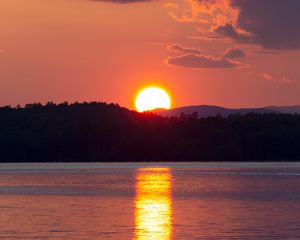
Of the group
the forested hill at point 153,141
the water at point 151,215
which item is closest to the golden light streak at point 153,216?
the water at point 151,215

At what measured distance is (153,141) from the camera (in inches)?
7456

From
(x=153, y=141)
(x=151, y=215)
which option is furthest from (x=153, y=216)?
(x=153, y=141)

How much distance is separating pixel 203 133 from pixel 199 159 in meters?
5.43

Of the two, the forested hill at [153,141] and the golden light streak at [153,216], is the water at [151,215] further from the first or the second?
the forested hill at [153,141]

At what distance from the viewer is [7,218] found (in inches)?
1928

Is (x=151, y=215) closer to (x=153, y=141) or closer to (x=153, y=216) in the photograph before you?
(x=153, y=216)

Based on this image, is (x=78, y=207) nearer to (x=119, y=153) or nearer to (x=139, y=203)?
(x=139, y=203)

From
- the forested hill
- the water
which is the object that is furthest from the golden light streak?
the forested hill

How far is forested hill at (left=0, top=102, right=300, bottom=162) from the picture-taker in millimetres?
185250

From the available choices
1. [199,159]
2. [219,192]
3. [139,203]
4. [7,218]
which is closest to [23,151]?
[199,159]

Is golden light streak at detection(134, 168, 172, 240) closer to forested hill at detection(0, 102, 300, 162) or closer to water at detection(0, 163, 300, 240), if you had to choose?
water at detection(0, 163, 300, 240)

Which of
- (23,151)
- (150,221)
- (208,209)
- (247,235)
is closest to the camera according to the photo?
(247,235)

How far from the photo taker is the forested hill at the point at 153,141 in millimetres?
185250

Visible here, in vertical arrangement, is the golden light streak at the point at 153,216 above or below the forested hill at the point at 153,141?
below
